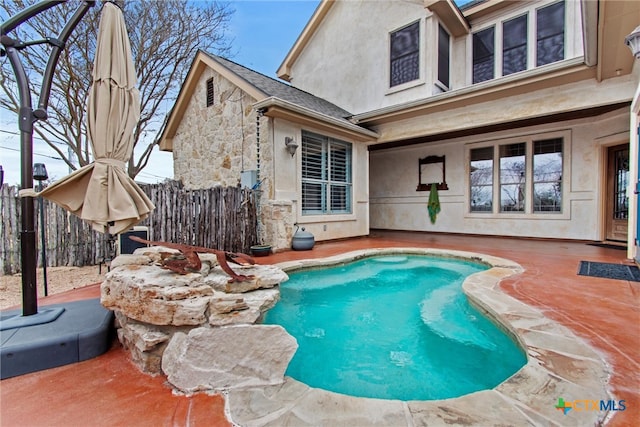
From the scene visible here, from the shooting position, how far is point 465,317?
10.6ft

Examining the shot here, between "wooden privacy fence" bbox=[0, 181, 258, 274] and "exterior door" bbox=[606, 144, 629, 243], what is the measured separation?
863cm

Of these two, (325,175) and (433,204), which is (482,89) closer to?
(325,175)

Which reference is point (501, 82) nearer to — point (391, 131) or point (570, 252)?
point (391, 131)

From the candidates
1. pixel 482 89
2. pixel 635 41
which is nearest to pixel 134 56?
pixel 482 89

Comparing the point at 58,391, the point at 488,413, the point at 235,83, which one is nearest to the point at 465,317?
the point at 488,413

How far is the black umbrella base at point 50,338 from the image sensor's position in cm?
191

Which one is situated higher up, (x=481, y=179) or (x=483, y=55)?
(x=483, y=55)

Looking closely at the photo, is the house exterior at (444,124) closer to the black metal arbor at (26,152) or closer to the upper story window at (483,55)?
the upper story window at (483,55)

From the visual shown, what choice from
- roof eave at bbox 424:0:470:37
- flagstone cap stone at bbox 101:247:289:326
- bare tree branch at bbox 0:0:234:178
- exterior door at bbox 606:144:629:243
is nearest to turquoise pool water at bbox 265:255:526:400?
flagstone cap stone at bbox 101:247:289:326

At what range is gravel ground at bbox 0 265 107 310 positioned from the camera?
12.3 feet

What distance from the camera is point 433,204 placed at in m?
9.91

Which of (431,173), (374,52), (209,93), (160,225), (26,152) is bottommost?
(160,225)

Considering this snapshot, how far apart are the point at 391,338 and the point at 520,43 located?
897cm

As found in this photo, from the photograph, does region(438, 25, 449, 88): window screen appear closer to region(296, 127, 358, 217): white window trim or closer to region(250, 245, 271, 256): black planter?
region(296, 127, 358, 217): white window trim
